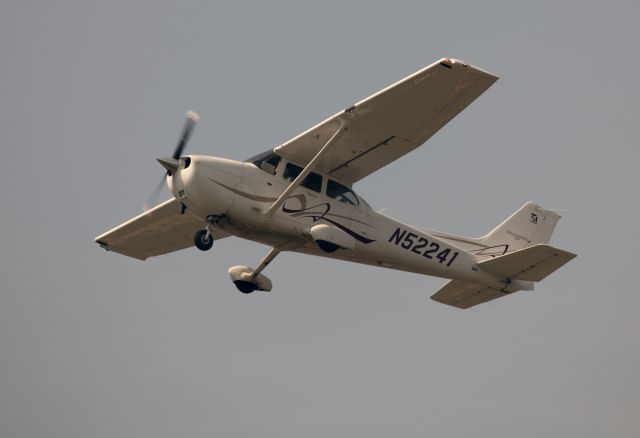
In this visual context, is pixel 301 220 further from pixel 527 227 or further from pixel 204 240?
pixel 527 227

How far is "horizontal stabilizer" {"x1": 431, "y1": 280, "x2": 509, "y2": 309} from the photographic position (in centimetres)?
2200

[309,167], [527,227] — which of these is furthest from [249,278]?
[527,227]

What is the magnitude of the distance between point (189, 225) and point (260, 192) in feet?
12.7

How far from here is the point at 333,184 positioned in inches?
810

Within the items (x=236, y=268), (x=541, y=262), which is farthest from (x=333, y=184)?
(x=541, y=262)

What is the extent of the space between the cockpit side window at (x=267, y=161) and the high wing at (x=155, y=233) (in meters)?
2.74

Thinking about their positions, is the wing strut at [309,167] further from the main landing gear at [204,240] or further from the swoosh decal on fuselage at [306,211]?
the main landing gear at [204,240]

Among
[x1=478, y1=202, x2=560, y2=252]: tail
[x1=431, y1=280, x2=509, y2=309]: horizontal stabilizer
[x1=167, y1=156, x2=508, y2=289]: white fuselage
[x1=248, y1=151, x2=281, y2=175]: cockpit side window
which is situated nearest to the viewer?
[x1=167, y1=156, x2=508, y2=289]: white fuselage

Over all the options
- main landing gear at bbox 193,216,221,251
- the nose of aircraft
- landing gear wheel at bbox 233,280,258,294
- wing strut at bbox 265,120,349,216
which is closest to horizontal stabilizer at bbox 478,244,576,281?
wing strut at bbox 265,120,349,216

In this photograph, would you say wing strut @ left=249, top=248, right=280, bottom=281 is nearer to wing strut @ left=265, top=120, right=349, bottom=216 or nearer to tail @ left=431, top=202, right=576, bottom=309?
wing strut @ left=265, top=120, right=349, bottom=216

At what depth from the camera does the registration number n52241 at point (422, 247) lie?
69.1ft

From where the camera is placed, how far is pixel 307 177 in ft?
66.7

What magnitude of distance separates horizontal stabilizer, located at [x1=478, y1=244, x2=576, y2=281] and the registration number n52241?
2.14 feet

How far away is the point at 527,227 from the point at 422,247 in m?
3.39
